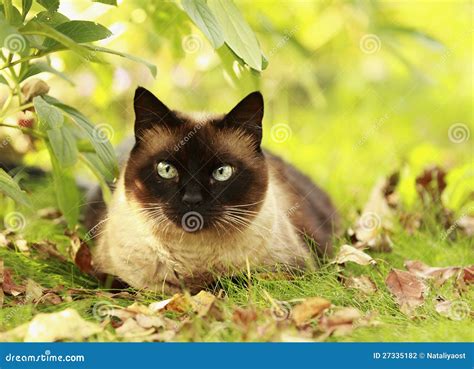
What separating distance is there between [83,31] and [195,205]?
50 cm

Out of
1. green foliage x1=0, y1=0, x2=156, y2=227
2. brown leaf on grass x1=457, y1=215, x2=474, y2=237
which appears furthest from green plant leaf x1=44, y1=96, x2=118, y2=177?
brown leaf on grass x1=457, y1=215, x2=474, y2=237

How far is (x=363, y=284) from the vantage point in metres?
1.78

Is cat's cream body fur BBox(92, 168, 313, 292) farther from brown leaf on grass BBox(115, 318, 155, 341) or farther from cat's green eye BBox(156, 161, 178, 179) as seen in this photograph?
brown leaf on grass BBox(115, 318, 155, 341)

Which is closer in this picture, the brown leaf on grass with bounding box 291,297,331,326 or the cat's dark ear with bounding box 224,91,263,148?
the brown leaf on grass with bounding box 291,297,331,326

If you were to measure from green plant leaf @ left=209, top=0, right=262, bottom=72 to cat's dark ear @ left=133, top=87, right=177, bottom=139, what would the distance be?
1.03ft

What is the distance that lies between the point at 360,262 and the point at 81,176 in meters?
1.49

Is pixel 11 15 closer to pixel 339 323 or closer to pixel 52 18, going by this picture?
pixel 52 18

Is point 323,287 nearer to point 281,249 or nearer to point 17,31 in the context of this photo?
point 281,249

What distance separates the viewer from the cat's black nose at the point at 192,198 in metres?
1.66

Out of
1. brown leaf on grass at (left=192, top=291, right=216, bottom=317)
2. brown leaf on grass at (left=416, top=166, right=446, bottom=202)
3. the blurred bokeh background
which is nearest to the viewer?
brown leaf on grass at (left=192, top=291, right=216, bottom=317)

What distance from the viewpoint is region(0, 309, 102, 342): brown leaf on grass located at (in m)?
1.39

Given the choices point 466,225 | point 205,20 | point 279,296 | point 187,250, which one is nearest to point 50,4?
point 205,20

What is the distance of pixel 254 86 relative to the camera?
199cm

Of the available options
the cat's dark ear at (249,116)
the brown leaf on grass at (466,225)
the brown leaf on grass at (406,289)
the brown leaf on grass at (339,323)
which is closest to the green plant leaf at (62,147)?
the cat's dark ear at (249,116)
